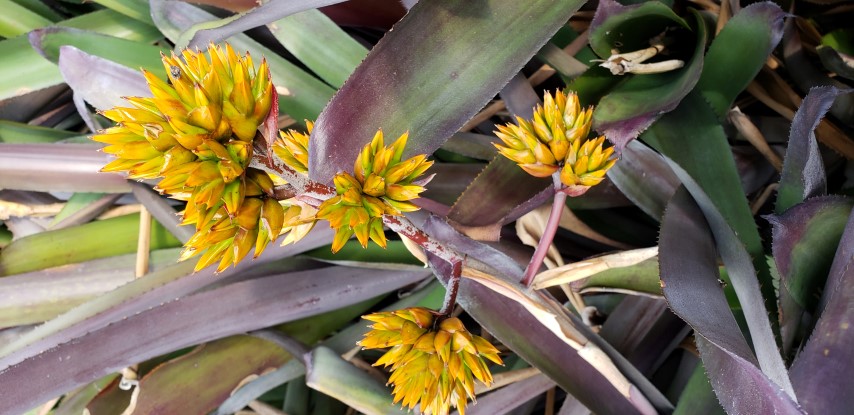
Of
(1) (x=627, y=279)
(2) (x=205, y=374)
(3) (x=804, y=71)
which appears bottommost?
(2) (x=205, y=374)

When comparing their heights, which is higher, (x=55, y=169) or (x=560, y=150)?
(x=560, y=150)

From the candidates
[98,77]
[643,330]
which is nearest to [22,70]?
[98,77]

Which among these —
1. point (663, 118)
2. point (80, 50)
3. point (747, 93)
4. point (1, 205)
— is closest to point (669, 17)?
point (663, 118)

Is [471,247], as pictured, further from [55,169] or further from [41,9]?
[41,9]

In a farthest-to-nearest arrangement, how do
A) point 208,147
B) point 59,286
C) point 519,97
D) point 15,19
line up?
point 15,19 < point 59,286 < point 519,97 < point 208,147

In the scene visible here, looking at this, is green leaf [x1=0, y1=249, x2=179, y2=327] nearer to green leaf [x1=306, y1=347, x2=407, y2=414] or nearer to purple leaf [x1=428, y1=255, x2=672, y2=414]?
green leaf [x1=306, y1=347, x2=407, y2=414]

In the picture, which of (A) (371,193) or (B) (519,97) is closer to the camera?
(A) (371,193)

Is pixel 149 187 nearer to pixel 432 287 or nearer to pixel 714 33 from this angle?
pixel 432 287
